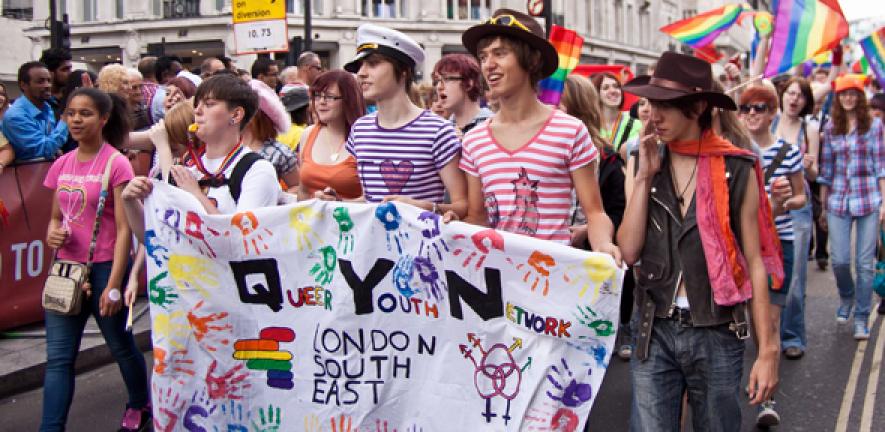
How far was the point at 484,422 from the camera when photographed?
3215mm

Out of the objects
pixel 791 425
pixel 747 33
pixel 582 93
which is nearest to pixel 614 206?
pixel 582 93

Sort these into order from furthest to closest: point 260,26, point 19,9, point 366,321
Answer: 1. point 19,9
2. point 260,26
3. point 366,321

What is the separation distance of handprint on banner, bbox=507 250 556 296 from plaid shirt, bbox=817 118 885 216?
16.4 feet

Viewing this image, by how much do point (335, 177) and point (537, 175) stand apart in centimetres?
130

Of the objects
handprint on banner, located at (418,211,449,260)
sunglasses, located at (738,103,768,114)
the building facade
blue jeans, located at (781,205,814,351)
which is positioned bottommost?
blue jeans, located at (781,205,814,351)

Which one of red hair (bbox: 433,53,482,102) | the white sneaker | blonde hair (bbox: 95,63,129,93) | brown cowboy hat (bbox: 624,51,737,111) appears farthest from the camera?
blonde hair (bbox: 95,63,129,93)

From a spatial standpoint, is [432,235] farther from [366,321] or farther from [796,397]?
[796,397]

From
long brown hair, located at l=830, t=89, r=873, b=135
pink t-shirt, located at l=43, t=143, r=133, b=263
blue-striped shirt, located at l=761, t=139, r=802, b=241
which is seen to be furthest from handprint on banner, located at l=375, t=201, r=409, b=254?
long brown hair, located at l=830, t=89, r=873, b=135

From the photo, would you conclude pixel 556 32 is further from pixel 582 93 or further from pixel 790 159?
pixel 790 159

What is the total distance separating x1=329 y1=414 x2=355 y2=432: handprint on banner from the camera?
11.2ft

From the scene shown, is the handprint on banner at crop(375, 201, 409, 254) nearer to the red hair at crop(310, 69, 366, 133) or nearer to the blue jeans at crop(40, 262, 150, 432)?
the red hair at crop(310, 69, 366, 133)

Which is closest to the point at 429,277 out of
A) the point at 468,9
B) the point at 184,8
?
the point at 184,8

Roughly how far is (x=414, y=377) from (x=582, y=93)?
285 centimetres

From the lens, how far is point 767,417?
4934 mm
